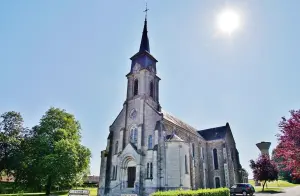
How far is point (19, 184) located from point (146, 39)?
29.4 metres

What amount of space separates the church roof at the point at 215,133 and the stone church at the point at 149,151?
135 cm

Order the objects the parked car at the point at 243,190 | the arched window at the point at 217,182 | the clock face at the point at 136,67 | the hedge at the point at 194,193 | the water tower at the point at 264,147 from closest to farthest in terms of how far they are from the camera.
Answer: the hedge at the point at 194,193 < the parked car at the point at 243,190 < the clock face at the point at 136,67 < the arched window at the point at 217,182 < the water tower at the point at 264,147

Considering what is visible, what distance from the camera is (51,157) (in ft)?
90.1

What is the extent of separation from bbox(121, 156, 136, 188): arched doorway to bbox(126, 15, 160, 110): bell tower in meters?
8.66

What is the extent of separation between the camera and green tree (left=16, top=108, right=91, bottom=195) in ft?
91.1

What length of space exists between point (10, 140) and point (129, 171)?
745 inches

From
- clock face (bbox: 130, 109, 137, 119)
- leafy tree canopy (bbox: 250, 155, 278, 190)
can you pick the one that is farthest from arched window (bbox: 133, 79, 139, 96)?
leafy tree canopy (bbox: 250, 155, 278, 190)

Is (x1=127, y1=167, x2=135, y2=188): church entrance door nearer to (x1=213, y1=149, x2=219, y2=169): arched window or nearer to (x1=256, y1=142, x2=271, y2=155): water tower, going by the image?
(x1=213, y1=149, x2=219, y2=169): arched window

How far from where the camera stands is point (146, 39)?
3416 cm

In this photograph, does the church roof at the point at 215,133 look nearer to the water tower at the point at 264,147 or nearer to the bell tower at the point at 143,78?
the bell tower at the point at 143,78

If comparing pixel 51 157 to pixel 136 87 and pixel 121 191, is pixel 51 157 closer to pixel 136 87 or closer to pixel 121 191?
pixel 121 191

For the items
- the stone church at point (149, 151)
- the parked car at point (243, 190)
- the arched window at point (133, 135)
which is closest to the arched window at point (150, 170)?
the stone church at point (149, 151)

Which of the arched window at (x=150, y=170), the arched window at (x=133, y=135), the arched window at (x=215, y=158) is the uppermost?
the arched window at (x=133, y=135)

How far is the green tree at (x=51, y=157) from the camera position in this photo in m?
27.8
